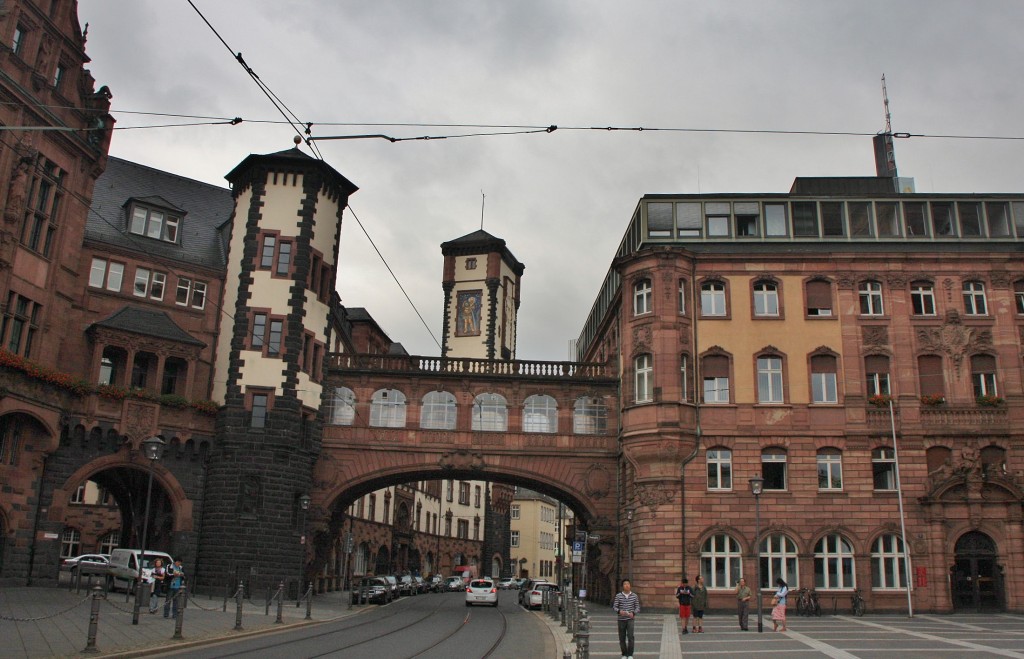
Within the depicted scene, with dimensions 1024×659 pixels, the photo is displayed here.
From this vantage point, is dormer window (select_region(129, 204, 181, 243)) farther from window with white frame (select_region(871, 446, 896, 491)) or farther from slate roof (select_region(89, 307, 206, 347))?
window with white frame (select_region(871, 446, 896, 491))

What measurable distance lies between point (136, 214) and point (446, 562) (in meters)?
56.1

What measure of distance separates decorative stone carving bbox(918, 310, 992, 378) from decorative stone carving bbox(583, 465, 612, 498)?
15178 millimetres

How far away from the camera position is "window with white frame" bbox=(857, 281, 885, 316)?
3912 centimetres

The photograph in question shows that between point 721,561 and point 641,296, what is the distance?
1192cm

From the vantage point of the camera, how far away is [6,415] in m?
32.3

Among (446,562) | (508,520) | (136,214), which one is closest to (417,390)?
(136,214)

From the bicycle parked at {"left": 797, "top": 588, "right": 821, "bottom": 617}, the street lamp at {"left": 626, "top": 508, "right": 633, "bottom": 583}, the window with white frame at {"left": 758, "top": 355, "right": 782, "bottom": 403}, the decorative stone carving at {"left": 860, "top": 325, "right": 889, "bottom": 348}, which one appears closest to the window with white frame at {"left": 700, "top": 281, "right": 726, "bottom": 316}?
the window with white frame at {"left": 758, "top": 355, "right": 782, "bottom": 403}

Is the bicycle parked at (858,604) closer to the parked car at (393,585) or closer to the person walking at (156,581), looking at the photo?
the parked car at (393,585)

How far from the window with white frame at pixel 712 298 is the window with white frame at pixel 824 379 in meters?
4.56

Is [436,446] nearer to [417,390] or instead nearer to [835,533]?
[417,390]

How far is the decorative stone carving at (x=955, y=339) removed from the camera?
38156 millimetres

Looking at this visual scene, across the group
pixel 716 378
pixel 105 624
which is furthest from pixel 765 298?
pixel 105 624

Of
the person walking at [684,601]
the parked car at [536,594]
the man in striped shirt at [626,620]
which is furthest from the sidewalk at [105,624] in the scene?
the parked car at [536,594]

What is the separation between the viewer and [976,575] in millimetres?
35875
